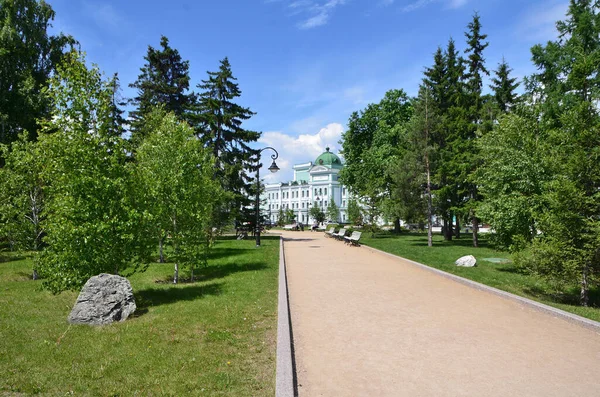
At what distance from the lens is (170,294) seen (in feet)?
32.7

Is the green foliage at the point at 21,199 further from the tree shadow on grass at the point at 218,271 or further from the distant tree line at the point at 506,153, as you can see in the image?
the distant tree line at the point at 506,153

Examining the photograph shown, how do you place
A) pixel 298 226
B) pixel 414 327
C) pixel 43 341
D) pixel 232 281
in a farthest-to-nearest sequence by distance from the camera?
pixel 298 226, pixel 232 281, pixel 414 327, pixel 43 341

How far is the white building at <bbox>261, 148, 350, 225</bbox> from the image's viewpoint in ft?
347

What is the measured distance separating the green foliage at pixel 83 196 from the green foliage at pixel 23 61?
17447 millimetres

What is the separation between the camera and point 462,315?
7492 millimetres

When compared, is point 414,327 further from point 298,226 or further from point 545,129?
point 298,226

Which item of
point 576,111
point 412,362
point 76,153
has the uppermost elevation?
point 576,111

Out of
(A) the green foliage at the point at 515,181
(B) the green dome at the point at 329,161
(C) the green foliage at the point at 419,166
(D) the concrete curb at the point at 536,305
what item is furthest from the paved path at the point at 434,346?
(B) the green dome at the point at 329,161

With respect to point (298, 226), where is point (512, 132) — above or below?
above

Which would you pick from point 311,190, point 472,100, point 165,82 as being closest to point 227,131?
point 165,82

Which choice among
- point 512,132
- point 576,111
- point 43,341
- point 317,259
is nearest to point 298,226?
point 317,259

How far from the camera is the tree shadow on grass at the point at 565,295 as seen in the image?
33.0 feet

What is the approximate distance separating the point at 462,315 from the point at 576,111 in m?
6.69

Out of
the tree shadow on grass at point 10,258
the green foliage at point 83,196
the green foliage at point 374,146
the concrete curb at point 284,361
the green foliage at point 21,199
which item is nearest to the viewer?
the concrete curb at point 284,361
